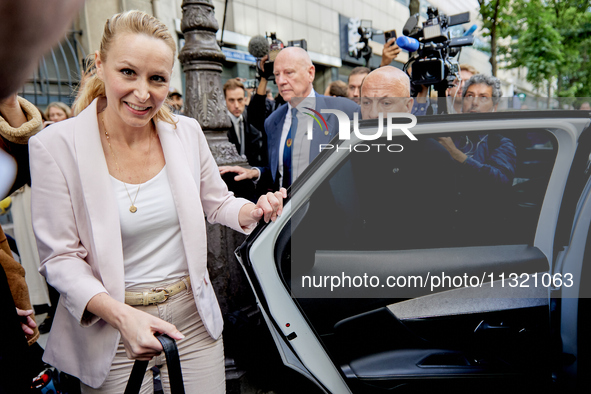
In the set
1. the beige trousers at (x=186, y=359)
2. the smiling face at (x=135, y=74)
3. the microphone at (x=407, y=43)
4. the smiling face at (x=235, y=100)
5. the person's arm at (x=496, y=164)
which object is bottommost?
the beige trousers at (x=186, y=359)

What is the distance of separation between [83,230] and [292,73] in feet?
6.99

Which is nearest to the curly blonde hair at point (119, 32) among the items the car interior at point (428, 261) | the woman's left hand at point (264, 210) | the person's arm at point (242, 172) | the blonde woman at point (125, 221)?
the blonde woman at point (125, 221)

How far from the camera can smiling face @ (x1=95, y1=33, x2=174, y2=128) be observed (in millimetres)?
1289

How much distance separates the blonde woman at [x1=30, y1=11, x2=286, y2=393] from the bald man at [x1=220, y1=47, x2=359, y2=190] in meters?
0.97

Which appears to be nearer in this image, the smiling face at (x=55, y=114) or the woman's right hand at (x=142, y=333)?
the woman's right hand at (x=142, y=333)

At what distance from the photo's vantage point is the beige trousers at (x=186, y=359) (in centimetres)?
139

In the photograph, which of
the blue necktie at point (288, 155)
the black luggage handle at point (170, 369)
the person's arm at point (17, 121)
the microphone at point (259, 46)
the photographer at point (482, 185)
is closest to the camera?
the black luggage handle at point (170, 369)

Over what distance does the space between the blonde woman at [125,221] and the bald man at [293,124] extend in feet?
3.18

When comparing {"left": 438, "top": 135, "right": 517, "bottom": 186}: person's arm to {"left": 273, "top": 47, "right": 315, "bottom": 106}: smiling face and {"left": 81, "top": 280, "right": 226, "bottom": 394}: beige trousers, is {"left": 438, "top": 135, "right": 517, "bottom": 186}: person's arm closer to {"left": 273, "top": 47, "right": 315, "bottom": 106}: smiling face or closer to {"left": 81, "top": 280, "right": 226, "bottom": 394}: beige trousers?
{"left": 81, "top": 280, "right": 226, "bottom": 394}: beige trousers

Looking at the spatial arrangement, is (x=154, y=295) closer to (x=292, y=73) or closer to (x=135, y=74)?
(x=135, y=74)

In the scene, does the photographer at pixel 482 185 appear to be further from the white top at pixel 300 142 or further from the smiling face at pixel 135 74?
the smiling face at pixel 135 74

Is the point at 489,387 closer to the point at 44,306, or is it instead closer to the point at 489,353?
the point at 489,353

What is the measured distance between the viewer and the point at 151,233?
141 centimetres

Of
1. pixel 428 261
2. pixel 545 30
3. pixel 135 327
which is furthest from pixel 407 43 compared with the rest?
pixel 545 30
